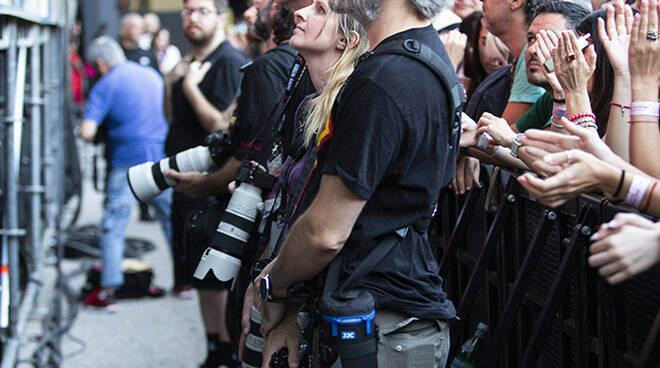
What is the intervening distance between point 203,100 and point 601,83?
2920 millimetres

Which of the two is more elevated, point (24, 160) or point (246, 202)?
point (246, 202)

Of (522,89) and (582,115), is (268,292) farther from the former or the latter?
(522,89)

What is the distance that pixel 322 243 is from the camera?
88.1 inches

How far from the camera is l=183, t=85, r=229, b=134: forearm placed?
5.16 m

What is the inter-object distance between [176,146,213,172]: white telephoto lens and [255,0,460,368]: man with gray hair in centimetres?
157

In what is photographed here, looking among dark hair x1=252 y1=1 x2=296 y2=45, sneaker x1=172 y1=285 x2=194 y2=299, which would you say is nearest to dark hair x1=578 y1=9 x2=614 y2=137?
dark hair x1=252 y1=1 x2=296 y2=45

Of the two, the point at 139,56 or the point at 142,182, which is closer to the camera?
the point at 142,182

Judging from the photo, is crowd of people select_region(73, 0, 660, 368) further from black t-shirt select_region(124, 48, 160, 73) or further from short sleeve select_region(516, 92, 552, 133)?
black t-shirt select_region(124, 48, 160, 73)

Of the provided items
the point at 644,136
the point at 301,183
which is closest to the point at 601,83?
the point at 644,136

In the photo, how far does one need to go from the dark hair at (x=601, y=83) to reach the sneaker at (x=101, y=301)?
492cm

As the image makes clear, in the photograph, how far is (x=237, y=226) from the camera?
3277 millimetres

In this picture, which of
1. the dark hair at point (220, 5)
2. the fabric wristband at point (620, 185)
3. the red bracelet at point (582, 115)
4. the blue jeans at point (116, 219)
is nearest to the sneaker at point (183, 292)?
the blue jeans at point (116, 219)

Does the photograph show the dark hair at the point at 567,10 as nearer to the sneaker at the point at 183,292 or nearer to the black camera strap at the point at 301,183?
the black camera strap at the point at 301,183

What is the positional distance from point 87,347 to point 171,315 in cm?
93
